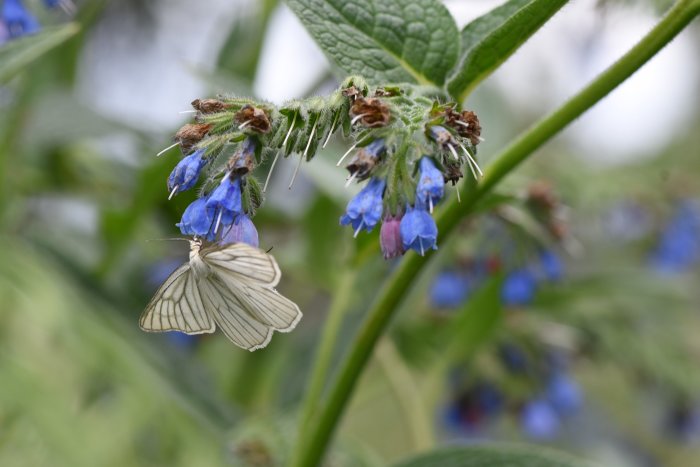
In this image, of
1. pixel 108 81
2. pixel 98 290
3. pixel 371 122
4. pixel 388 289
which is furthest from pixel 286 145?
pixel 108 81

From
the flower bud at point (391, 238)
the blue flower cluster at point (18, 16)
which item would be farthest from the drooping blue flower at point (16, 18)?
the flower bud at point (391, 238)

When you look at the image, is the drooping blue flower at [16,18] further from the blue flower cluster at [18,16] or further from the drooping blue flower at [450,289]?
the drooping blue flower at [450,289]

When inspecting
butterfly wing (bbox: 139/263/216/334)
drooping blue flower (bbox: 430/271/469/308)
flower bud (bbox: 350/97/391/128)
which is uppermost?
flower bud (bbox: 350/97/391/128)

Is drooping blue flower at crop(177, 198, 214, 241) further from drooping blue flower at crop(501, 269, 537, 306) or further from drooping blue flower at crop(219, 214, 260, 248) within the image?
drooping blue flower at crop(501, 269, 537, 306)

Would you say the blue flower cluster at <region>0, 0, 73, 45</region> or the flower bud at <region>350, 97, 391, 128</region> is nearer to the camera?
the flower bud at <region>350, 97, 391, 128</region>

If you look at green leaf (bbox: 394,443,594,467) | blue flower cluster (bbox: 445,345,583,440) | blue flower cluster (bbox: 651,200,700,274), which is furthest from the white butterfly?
blue flower cluster (bbox: 651,200,700,274)

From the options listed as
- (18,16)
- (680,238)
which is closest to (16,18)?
(18,16)

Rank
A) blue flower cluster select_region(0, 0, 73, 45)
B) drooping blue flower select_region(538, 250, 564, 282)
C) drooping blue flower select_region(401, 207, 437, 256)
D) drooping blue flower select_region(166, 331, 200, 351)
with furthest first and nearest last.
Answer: drooping blue flower select_region(166, 331, 200, 351) → drooping blue flower select_region(538, 250, 564, 282) → blue flower cluster select_region(0, 0, 73, 45) → drooping blue flower select_region(401, 207, 437, 256)
